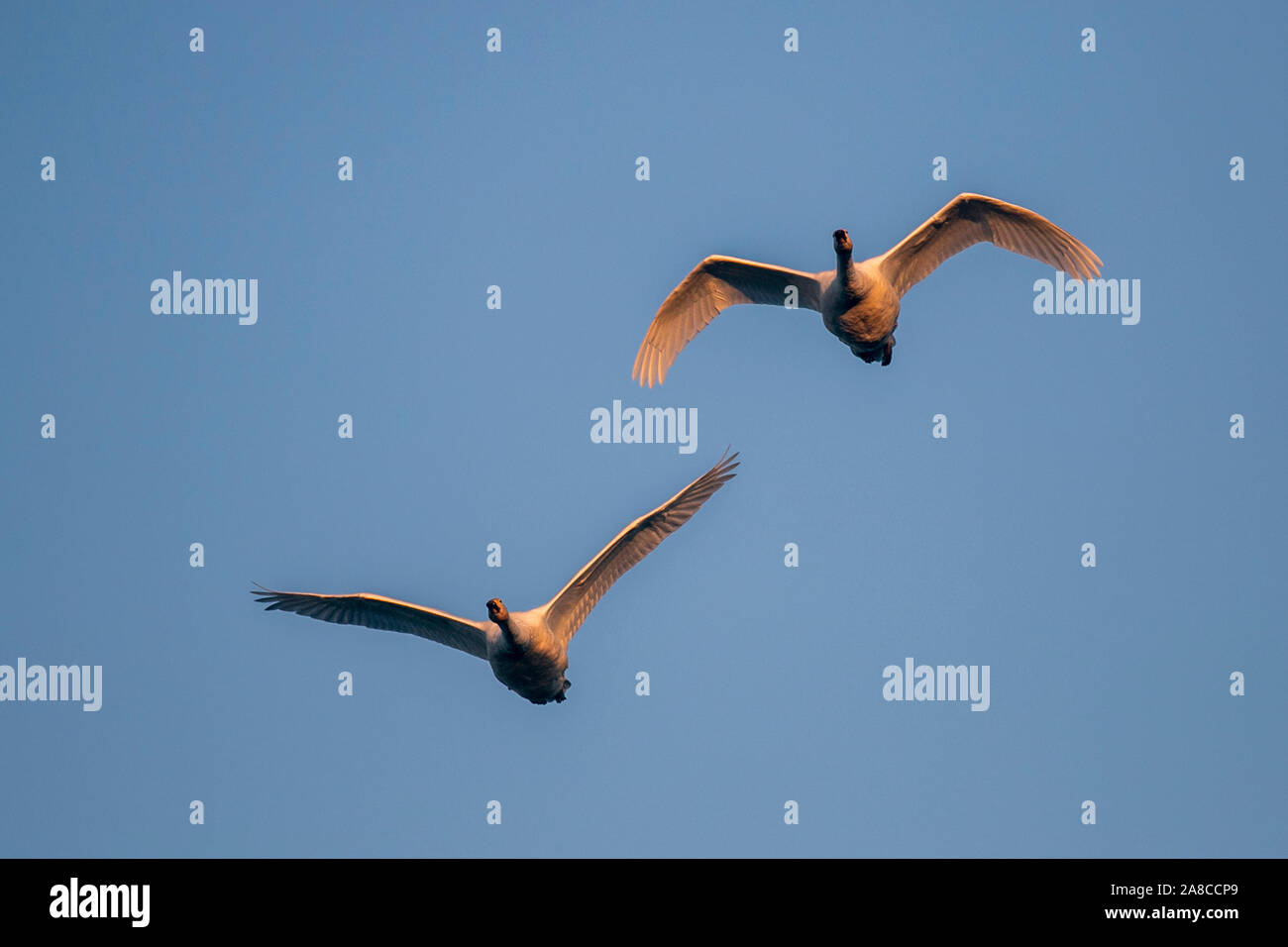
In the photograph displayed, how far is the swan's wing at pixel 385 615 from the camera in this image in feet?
75.1

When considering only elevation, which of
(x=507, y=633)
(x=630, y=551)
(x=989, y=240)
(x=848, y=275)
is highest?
(x=989, y=240)

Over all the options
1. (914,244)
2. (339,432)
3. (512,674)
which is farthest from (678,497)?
(339,432)

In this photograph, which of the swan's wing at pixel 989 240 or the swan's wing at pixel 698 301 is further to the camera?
the swan's wing at pixel 698 301

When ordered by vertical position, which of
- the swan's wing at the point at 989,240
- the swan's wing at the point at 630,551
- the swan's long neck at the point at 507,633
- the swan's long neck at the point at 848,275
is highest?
the swan's wing at the point at 989,240

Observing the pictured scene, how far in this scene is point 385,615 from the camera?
23.5 m

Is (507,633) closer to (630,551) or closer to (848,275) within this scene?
(630,551)

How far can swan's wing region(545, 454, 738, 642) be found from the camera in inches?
894

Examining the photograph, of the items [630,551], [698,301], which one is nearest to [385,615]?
[630,551]

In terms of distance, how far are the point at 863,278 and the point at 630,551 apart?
17.6 feet

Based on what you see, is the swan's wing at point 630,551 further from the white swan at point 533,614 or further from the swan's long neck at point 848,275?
the swan's long neck at point 848,275

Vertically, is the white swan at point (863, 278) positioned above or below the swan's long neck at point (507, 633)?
above

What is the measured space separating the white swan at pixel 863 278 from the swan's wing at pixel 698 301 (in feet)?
0.05

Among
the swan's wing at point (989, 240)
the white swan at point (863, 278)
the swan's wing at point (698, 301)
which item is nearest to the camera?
the white swan at point (863, 278)

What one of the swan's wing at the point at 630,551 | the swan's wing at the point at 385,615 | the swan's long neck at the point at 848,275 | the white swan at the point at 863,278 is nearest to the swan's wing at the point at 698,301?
the white swan at the point at 863,278
